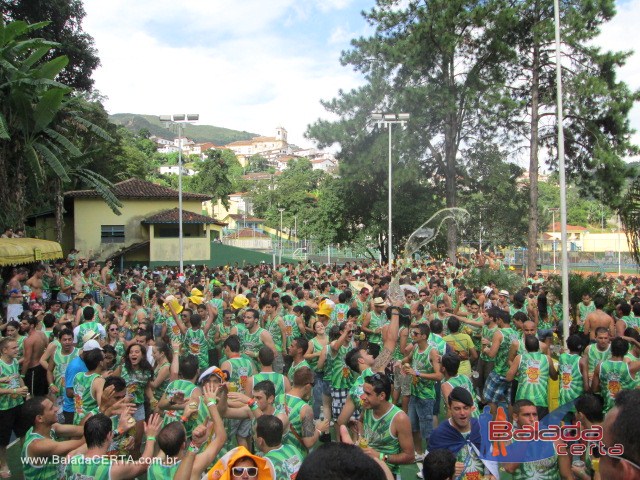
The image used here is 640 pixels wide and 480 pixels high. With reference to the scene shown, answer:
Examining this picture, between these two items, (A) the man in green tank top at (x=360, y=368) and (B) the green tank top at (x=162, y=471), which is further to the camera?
(A) the man in green tank top at (x=360, y=368)

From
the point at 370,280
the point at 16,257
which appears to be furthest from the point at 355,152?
the point at 16,257

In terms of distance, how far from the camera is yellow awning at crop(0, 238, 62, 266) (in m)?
14.0

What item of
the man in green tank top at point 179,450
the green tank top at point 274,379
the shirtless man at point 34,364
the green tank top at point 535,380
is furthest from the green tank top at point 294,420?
the shirtless man at point 34,364

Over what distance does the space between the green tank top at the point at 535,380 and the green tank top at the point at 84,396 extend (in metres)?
4.59

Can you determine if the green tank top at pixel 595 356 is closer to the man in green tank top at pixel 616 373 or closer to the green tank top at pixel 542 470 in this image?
the man in green tank top at pixel 616 373

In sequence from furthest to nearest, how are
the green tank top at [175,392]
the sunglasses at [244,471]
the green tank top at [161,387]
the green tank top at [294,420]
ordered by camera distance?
the green tank top at [161,387] → the green tank top at [175,392] → the green tank top at [294,420] → the sunglasses at [244,471]

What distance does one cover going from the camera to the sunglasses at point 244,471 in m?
2.92

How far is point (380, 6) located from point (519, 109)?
9.60 meters

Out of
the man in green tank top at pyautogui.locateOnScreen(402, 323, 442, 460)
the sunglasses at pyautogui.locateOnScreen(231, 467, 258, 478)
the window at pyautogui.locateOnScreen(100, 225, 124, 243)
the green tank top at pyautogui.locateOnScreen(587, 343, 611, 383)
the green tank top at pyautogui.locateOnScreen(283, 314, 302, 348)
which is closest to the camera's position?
the sunglasses at pyautogui.locateOnScreen(231, 467, 258, 478)

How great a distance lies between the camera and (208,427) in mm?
4469

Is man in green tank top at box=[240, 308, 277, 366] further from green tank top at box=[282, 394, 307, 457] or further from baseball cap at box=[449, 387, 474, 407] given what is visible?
baseball cap at box=[449, 387, 474, 407]

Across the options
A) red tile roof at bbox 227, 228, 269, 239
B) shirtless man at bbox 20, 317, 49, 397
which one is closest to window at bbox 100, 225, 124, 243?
shirtless man at bbox 20, 317, 49, 397

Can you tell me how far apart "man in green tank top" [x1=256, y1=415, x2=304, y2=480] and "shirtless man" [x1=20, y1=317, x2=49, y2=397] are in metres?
4.96

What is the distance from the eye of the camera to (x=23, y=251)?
48.3 feet
